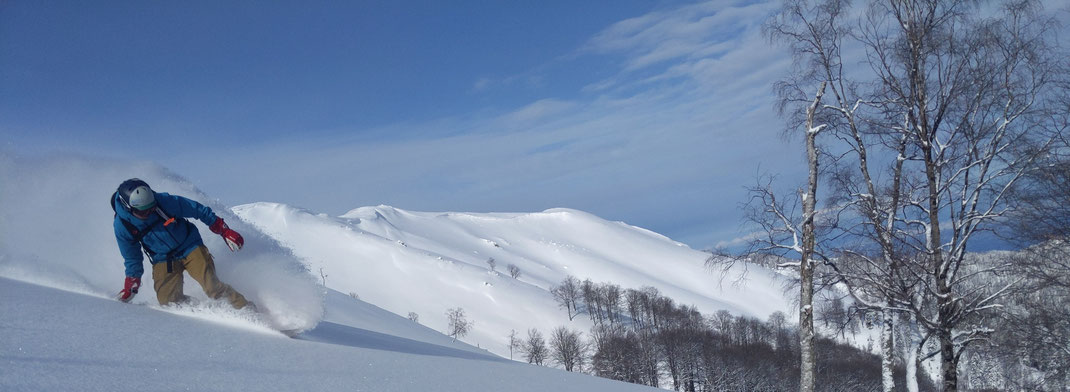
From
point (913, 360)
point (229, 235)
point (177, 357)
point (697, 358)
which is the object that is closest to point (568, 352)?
point (697, 358)

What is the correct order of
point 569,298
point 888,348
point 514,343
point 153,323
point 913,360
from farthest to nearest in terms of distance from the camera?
point 569,298 → point 514,343 → point 888,348 → point 913,360 → point 153,323

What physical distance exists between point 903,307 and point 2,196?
1338 cm

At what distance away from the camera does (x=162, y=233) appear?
736 cm

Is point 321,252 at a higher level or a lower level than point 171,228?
higher

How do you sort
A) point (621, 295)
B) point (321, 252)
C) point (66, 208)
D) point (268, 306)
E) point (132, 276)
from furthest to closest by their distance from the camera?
point (321, 252) < point (621, 295) < point (66, 208) < point (268, 306) < point (132, 276)

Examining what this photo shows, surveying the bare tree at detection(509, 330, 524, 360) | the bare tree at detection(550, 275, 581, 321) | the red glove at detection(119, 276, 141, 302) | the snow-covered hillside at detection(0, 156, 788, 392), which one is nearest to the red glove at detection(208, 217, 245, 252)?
the snow-covered hillside at detection(0, 156, 788, 392)

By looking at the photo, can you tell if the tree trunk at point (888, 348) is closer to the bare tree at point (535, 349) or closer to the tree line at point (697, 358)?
the tree line at point (697, 358)

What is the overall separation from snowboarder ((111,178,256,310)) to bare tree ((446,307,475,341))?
107 metres

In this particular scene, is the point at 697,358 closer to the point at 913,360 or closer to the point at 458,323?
the point at 458,323

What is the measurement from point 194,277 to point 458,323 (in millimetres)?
113428

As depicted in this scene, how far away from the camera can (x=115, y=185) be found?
8.76 metres

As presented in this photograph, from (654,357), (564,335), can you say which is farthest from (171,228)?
(564,335)

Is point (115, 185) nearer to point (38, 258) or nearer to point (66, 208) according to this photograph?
point (66, 208)

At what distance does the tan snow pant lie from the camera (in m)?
7.41
